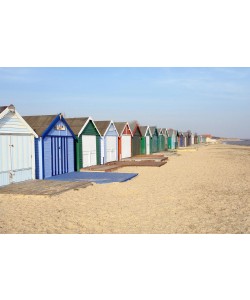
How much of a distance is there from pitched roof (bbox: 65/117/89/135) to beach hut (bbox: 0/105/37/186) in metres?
4.71

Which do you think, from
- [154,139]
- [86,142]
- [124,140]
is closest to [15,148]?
[86,142]

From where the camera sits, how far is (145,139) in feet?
118

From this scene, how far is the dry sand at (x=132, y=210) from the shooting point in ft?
23.2

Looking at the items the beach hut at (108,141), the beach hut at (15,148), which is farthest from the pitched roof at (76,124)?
the beach hut at (15,148)

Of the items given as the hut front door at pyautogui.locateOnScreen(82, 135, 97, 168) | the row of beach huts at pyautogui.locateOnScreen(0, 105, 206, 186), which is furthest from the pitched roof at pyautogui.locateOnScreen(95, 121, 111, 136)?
the hut front door at pyautogui.locateOnScreen(82, 135, 97, 168)

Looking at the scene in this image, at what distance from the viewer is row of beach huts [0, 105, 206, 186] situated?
12539 mm

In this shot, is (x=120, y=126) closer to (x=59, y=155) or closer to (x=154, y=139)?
(x=59, y=155)

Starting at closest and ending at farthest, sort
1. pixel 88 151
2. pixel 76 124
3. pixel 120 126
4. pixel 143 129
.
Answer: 1. pixel 76 124
2. pixel 88 151
3. pixel 120 126
4. pixel 143 129

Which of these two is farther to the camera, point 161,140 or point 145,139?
point 161,140

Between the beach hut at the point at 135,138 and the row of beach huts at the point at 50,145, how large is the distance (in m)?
4.30

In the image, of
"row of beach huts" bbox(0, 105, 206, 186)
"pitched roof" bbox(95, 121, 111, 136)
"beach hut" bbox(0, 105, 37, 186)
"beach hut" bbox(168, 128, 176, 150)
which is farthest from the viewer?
"beach hut" bbox(168, 128, 176, 150)

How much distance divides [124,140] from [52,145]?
513 inches

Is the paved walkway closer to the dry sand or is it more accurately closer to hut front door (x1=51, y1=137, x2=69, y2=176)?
the dry sand

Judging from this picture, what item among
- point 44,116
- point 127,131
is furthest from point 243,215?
point 127,131
